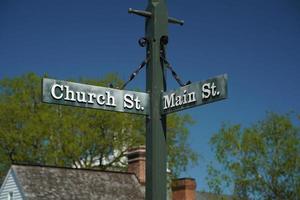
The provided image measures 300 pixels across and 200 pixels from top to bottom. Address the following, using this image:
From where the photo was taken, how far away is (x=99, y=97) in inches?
281

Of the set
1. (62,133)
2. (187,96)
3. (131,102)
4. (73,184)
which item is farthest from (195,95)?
(62,133)

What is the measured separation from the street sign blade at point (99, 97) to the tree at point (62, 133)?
39.0 metres

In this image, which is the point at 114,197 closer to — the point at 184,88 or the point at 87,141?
the point at 87,141

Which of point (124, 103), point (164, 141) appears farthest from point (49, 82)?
point (164, 141)

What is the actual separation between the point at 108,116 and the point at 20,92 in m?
6.39

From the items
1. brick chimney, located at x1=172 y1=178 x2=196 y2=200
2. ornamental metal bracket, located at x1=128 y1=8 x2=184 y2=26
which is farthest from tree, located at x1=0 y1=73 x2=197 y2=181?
ornamental metal bracket, located at x1=128 y1=8 x2=184 y2=26

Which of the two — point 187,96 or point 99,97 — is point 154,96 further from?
point 99,97

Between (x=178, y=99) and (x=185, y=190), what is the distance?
2970cm

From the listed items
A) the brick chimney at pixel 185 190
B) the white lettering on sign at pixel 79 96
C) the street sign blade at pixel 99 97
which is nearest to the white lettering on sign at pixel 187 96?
the street sign blade at pixel 99 97

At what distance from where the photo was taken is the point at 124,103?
7168 mm

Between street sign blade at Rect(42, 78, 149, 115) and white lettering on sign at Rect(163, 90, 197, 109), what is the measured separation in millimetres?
234

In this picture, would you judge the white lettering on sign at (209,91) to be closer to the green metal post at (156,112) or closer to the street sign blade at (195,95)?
the street sign blade at (195,95)

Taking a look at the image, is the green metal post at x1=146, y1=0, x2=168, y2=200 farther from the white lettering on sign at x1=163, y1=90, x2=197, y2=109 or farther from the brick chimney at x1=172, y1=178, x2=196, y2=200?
the brick chimney at x1=172, y1=178, x2=196, y2=200

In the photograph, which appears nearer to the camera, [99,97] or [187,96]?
[187,96]
